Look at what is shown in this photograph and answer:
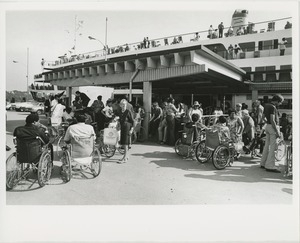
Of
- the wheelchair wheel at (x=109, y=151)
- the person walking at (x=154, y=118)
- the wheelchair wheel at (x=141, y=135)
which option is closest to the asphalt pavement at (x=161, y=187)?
the wheelchair wheel at (x=109, y=151)

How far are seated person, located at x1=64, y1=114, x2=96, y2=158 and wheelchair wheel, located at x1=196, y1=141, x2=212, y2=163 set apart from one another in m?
Result: 2.98

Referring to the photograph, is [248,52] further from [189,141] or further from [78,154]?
[78,154]

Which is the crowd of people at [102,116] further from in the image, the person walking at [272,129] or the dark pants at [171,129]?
the person walking at [272,129]

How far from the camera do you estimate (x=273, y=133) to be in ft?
20.4

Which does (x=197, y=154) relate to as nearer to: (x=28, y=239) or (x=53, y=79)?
(x=28, y=239)

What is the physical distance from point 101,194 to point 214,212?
1.99 meters

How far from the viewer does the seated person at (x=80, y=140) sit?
5145 millimetres

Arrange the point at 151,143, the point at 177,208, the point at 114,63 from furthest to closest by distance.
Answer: the point at 114,63
the point at 151,143
the point at 177,208

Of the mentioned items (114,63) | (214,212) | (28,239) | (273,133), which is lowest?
(28,239)

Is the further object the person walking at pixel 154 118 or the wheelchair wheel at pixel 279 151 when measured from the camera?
the person walking at pixel 154 118

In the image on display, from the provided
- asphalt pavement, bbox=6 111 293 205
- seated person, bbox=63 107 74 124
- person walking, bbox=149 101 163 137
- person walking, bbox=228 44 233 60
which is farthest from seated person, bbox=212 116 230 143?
person walking, bbox=228 44 233 60

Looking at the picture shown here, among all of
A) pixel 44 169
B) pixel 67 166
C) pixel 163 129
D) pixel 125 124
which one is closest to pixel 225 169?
pixel 125 124

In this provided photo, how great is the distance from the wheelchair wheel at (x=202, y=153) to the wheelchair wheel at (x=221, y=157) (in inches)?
18.1

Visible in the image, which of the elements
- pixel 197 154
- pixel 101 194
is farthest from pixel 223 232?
pixel 197 154
